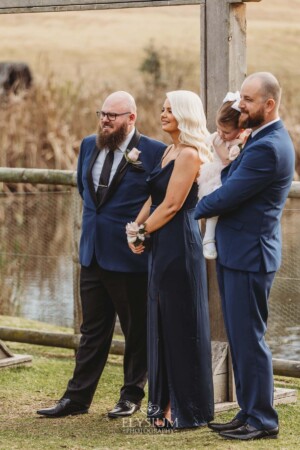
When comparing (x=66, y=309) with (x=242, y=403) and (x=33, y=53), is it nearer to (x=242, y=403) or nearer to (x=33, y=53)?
(x=242, y=403)

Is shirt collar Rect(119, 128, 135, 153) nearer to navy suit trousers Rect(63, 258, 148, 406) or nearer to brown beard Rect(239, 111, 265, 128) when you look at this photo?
navy suit trousers Rect(63, 258, 148, 406)

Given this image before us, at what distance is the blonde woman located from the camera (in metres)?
6.05

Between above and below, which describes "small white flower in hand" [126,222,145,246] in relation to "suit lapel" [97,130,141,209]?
below

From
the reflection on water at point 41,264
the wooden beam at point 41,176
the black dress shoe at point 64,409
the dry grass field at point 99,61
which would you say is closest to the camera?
the black dress shoe at point 64,409

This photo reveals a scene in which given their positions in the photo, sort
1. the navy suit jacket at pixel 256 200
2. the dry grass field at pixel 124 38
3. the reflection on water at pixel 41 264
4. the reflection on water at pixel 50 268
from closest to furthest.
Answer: the navy suit jacket at pixel 256 200
the reflection on water at pixel 50 268
the reflection on water at pixel 41 264
the dry grass field at pixel 124 38

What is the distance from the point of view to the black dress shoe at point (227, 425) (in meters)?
5.93

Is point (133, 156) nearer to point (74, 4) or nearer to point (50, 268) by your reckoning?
point (74, 4)

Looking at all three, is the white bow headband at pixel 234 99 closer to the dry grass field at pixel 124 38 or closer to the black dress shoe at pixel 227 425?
the black dress shoe at pixel 227 425

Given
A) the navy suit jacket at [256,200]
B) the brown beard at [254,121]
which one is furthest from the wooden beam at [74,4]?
the navy suit jacket at [256,200]

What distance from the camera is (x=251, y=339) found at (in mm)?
5812

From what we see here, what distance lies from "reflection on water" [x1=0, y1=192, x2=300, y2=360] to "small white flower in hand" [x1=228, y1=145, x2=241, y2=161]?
6.22 feet

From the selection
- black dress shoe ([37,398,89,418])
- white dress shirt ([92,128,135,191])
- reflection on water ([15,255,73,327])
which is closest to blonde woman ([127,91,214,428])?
white dress shirt ([92,128,135,191])

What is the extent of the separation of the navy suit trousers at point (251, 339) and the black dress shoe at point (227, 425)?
95 millimetres

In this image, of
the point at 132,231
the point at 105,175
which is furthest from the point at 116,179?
the point at 132,231
